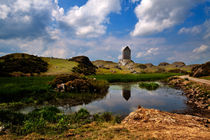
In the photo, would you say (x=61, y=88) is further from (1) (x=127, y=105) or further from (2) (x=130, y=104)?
(2) (x=130, y=104)

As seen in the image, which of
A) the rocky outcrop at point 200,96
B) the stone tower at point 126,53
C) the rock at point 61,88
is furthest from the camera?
the stone tower at point 126,53

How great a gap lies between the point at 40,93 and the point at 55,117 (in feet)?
28.7

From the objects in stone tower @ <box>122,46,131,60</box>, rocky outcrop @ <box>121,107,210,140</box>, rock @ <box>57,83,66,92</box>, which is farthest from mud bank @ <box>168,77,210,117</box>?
stone tower @ <box>122,46,131,60</box>

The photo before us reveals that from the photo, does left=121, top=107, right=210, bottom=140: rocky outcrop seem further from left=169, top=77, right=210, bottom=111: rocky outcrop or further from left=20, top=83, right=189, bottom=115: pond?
left=169, top=77, right=210, bottom=111: rocky outcrop

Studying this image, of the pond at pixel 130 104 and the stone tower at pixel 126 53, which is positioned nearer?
the pond at pixel 130 104

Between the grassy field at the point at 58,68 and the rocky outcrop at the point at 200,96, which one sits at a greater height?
the grassy field at the point at 58,68

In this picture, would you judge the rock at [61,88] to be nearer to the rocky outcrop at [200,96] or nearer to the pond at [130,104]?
the pond at [130,104]

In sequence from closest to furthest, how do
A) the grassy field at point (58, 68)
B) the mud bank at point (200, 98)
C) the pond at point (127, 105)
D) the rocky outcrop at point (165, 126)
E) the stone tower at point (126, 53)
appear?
the rocky outcrop at point (165, 126), the pond at point (127, 105), the mud bank at point (200, 98), the grassy field at point (58, 68), the stone tower at point (126, 53)

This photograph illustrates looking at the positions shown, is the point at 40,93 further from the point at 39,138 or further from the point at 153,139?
the point at 153,139

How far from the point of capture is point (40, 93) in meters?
15.2

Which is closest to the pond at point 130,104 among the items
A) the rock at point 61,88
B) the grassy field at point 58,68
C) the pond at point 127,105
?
the pond at point 127,105

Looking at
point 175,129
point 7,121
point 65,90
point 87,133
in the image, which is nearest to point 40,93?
point 65,90

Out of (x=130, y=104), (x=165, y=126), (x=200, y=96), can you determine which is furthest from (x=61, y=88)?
(x=200, y=96)

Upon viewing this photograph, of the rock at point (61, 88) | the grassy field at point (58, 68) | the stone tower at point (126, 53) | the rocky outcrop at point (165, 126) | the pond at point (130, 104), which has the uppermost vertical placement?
the stone tower at point (126, 53)
